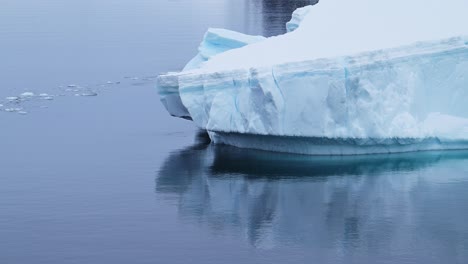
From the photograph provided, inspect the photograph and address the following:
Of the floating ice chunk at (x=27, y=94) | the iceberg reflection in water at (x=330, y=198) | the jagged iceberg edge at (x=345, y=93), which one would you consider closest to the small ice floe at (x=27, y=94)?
the floating ice chunk at (x=27, y=94)

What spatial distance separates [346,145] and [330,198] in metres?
1.53

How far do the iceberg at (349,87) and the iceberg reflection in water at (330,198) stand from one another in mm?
341

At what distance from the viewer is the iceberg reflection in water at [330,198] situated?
11.2 m

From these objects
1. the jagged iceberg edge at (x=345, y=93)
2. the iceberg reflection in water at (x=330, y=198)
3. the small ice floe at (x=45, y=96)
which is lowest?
the small ice floe at (x=45, y=96)

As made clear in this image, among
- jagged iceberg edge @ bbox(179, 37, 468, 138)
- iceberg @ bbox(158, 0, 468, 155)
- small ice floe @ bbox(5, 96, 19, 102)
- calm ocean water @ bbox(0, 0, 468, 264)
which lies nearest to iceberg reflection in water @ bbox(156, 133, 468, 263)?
calm ocean water @ bbox(0, 0, 468, 264)

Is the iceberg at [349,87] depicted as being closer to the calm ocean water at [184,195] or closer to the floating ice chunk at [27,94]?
the calm ocean water at [184,195]

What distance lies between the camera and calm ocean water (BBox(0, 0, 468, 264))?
431 inches

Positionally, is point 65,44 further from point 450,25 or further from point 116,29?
point 450,25

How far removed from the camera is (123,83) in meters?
20.5

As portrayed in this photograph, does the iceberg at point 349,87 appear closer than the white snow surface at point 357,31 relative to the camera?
Yes

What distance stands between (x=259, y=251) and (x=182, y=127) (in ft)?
19.1

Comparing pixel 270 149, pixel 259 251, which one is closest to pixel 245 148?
pixel 270 149

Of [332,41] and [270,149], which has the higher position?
[332,41]

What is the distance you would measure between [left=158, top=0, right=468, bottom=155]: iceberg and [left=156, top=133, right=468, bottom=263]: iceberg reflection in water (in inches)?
13.4
